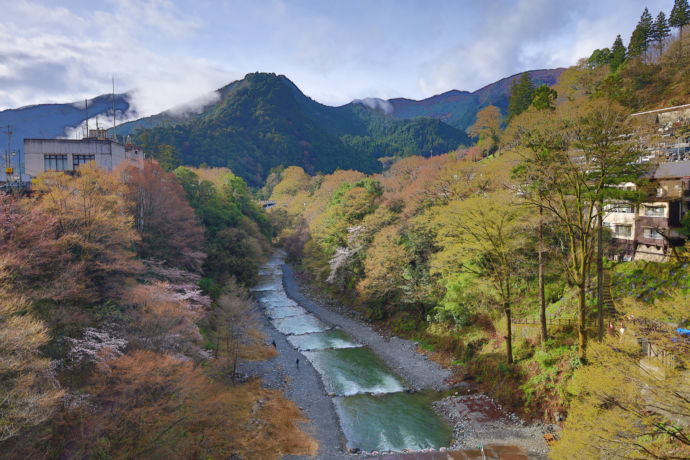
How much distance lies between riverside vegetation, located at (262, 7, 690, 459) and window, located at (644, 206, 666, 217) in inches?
62.2

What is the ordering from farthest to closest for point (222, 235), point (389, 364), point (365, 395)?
point (222, 235), point (389, 364), point (365, 395)

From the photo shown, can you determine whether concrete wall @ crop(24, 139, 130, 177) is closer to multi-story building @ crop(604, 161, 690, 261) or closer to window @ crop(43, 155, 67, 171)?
window @ crop(43, 155, 67, 171)

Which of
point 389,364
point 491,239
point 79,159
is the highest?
point 79,159

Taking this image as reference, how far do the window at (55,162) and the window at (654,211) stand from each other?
39.5 m

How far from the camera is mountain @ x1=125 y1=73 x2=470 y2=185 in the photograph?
4045 inches

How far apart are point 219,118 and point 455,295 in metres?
114

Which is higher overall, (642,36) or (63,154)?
(642,36)

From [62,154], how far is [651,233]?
131 ft

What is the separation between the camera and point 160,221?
28.8 metres

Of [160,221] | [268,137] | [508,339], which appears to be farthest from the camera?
[268,137]

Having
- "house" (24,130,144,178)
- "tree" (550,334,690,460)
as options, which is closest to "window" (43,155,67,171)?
"house" (24,130,144,178)

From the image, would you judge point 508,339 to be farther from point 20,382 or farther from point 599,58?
point 599,58

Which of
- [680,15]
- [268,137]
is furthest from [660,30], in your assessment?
[268,137]

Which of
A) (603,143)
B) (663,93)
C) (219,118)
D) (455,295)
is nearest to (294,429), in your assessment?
(455,295)
